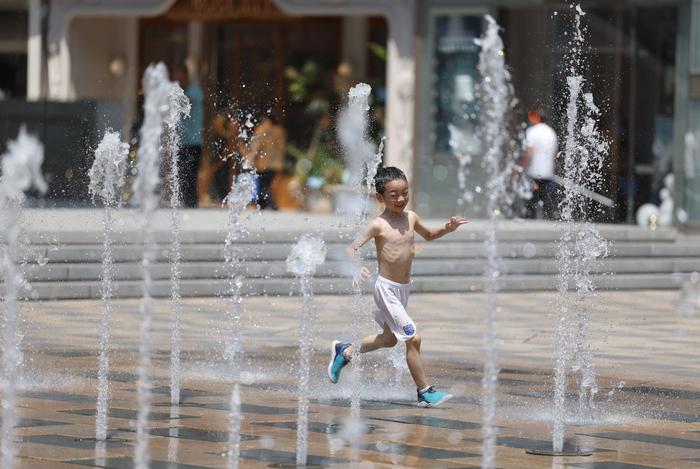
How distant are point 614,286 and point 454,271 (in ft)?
5.58

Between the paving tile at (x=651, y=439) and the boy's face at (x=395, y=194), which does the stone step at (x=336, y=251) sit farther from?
the paving tile at (x=651, y=439)

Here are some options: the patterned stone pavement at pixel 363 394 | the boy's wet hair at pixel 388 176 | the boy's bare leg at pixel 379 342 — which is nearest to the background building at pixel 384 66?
the patterned stone pavement at pixel 363 394

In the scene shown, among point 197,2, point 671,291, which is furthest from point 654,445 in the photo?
point 197,2

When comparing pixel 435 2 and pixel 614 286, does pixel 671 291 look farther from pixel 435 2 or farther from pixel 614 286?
pixel 435 2

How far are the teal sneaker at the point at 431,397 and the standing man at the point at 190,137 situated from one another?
15736mm

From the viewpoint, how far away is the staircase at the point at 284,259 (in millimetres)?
16000

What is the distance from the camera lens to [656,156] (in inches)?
902

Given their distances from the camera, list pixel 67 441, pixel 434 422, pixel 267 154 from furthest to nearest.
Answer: pixel 267 154 < pixel 434 422 < pixel 67 441

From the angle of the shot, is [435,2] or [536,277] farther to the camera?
[435,2]

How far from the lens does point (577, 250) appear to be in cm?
1756

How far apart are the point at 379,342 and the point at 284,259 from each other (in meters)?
7.69

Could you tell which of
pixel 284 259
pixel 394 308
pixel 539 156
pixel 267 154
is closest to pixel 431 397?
pixel 394 308

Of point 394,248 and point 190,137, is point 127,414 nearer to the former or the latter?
point 394,248

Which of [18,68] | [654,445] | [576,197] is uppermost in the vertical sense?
[18,68]
